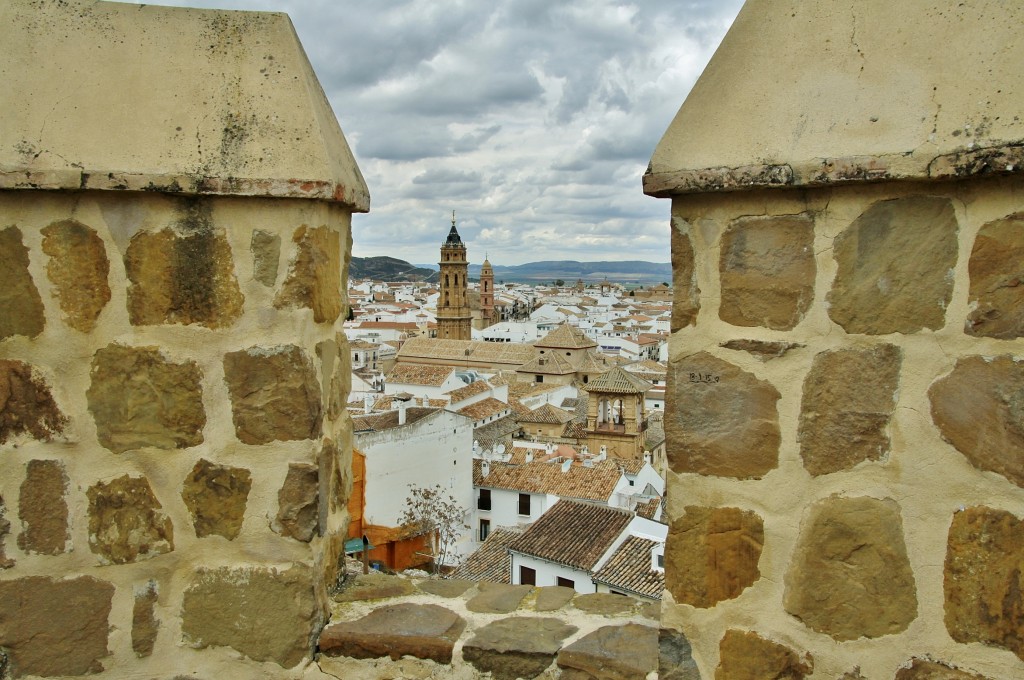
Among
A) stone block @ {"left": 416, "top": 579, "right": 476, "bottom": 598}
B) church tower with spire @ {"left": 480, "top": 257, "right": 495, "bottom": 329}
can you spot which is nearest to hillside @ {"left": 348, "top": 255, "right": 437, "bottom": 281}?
church tower with spire @ {"left": 480, "top": 257, "right": 495, "bottom": 329}

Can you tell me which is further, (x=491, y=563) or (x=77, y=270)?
(x=491, y=563)

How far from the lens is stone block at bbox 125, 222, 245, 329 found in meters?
1.96

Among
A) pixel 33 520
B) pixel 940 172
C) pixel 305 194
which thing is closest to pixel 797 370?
pixel 940 172

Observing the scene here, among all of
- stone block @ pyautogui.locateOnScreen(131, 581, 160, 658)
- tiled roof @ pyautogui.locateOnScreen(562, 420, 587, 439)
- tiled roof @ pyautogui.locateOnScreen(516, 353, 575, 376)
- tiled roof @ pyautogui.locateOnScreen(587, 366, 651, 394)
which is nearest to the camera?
stone block @ pyautogui.locateOnScreen(131, 581, 160, 658)

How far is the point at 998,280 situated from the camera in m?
1.53

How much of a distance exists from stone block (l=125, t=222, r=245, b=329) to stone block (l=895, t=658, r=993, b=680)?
162 centimetres

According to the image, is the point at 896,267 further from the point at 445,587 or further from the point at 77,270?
the point at 77,270

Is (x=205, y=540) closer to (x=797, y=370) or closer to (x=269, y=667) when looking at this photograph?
(x=269, y=667)

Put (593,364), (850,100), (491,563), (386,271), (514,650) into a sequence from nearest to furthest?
(850,100)
(514,650)
(491,563)
(593,364)
(386,271)

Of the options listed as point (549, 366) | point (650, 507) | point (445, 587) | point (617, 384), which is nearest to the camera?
point (445, 587)

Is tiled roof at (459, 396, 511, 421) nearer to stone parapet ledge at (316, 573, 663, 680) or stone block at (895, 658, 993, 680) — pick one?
stone parapet ledge at (316, 573, 663, 680)

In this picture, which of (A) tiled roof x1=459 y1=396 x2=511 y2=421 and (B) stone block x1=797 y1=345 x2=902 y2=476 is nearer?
(B) stone block x1=797 y1=345 x2=902 y2=476

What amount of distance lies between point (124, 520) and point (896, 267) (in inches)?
70.2

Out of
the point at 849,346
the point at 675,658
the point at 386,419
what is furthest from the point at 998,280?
the point at 386,419
